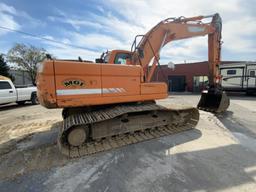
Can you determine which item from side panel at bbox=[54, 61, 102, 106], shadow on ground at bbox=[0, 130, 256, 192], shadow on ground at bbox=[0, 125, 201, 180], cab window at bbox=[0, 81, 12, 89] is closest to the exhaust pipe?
shadow on ground at bbox=[0, 125, 201, 180]

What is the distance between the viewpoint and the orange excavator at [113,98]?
3.99 m

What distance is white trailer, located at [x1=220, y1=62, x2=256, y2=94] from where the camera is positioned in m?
16.8

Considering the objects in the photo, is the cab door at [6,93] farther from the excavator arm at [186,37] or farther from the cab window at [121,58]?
the excavator arm at [186,37]

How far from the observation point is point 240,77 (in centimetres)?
1741

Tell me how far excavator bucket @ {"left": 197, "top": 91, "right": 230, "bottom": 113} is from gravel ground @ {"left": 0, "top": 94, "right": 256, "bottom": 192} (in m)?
2.81

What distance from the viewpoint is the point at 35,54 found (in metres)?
29.1

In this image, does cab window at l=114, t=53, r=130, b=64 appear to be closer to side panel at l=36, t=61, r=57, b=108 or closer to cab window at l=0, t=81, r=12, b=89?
side panel at l=36, t=61, r=57, b=108

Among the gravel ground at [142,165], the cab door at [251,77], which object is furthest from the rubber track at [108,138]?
the cab door at [251,77]

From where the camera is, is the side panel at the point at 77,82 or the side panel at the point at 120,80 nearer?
the side panel at the point at 77,82

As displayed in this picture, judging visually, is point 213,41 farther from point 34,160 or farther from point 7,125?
point 7,125

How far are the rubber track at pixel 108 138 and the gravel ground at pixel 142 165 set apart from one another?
19 centimetres

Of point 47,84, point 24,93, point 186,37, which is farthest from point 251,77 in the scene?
point 24,93

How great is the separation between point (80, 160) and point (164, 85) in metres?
3.19

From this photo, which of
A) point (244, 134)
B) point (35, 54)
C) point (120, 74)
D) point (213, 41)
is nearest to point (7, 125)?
point (120, 74)
